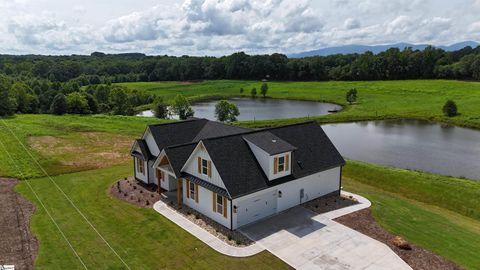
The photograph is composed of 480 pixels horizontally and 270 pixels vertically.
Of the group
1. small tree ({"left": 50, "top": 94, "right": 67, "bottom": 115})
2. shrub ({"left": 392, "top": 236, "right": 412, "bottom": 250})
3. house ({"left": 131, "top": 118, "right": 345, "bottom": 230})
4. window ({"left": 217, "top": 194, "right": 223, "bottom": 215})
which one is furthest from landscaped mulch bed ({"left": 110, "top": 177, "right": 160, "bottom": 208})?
small tree ({"left": 50, "top": 94, "right": 67, "bottom": 115})

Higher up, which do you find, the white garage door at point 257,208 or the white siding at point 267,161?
the white siding at point 267,161

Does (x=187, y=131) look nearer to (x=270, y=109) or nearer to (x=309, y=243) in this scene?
(x=309, y=243)

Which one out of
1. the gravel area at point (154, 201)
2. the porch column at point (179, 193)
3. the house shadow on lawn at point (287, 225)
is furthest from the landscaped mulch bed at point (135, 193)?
the house shadow on lawn at point (287, 225)

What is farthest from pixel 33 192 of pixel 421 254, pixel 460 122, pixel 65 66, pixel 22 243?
pixel 65 66

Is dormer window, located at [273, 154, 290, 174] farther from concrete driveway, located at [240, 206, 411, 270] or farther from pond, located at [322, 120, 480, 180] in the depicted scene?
pond, located at [322, 120, 480, 180]

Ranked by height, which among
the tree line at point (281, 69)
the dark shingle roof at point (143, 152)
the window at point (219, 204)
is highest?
the tree line at point (281, 69)

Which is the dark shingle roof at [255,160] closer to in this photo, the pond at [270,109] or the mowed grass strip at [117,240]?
the mowed grass strip at [117,240]
